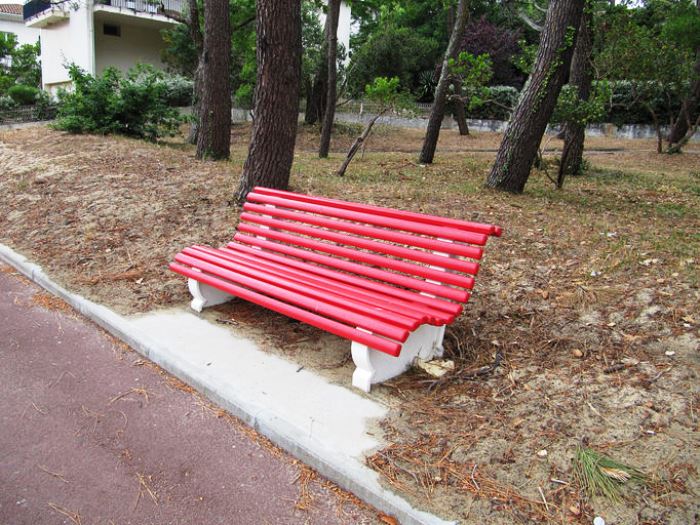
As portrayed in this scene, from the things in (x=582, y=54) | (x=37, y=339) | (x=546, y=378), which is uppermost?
(x=582, y=54)

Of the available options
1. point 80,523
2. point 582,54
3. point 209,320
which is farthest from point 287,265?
point 582,54

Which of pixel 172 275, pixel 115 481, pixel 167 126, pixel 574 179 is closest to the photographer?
pixel 115 481

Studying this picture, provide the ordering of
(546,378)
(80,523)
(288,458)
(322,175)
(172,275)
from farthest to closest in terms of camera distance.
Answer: (322,175), (172,275), (546,378), (288,458), (80,523)

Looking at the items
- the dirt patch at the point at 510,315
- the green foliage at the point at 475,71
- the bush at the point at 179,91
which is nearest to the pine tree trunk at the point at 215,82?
the dirt patch at the point at 510,315

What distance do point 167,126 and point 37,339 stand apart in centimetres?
983

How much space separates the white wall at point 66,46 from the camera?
90.0 ft

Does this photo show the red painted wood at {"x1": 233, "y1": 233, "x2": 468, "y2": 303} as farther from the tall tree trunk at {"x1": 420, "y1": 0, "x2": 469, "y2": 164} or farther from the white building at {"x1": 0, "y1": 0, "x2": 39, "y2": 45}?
the white building at {"x1": 0, "y1": 0, "x2": 39, "y2": 45}

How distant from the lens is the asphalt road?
2.58 m

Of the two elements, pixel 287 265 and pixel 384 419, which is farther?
pixel 287 265

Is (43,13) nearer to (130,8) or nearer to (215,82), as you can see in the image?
(130,8)

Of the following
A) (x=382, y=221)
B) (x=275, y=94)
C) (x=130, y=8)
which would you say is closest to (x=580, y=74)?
(x=275, y=94)

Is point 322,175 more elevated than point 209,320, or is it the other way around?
point 322,175

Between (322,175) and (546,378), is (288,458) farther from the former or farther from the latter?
(322,175)

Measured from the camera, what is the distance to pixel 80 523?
2.49 meters
